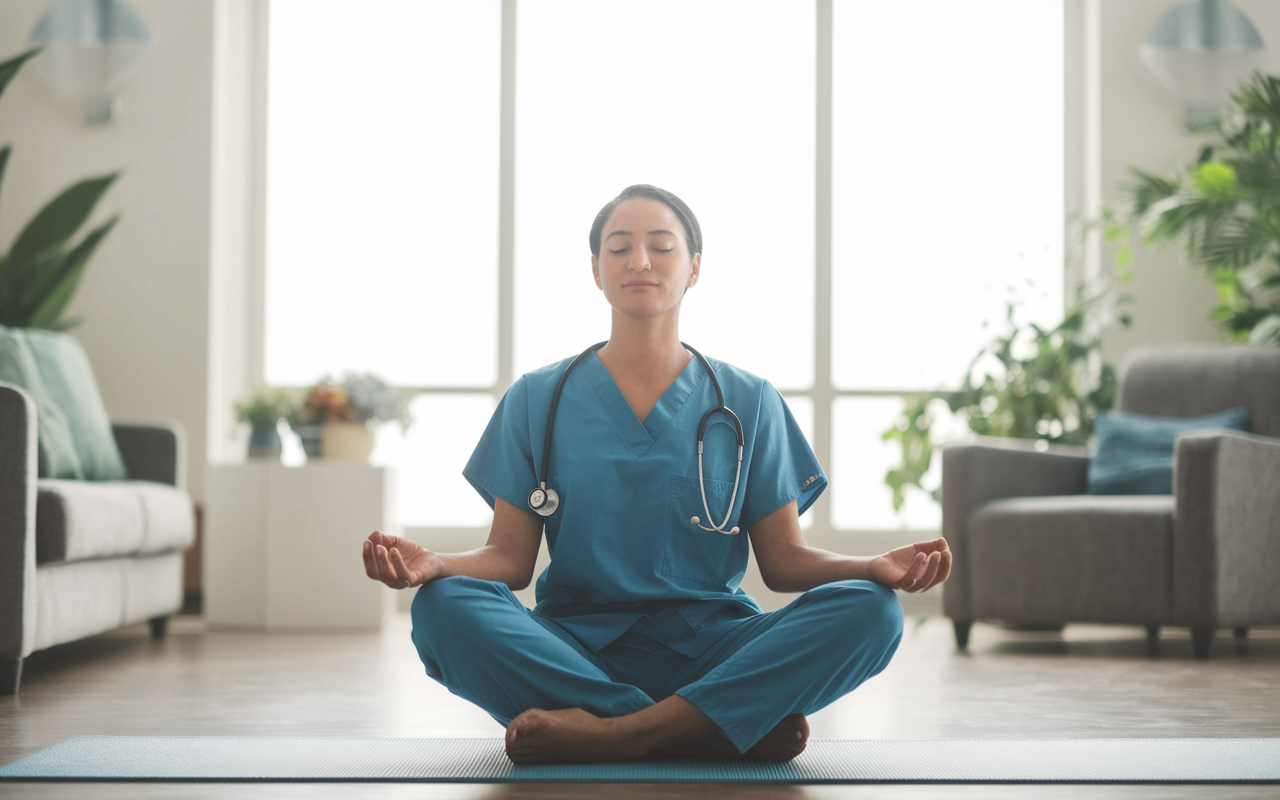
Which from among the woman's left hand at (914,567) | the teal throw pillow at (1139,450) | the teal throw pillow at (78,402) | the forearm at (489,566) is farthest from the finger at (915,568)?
the teal throw pillow at (78,402)

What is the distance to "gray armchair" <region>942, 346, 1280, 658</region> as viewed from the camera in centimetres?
313

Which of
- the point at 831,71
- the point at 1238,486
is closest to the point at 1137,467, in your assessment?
the point at 1238,486

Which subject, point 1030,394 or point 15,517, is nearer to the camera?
point 15,517

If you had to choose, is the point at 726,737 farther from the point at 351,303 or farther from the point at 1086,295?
the point at 351,303

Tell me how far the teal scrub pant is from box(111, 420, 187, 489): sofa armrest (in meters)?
2.29

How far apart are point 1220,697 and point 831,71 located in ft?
10.9

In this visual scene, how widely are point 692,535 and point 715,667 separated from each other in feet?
0.66

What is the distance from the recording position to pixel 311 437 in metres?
4.08

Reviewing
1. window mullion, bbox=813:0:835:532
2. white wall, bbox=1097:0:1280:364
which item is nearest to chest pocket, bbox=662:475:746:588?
window mullion, bbox=813:0:835:532

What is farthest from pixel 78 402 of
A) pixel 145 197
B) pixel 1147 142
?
pixel 1147 142

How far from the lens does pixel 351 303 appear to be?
5094 mm

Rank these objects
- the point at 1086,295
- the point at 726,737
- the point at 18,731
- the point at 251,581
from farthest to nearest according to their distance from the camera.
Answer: the point at 1086,295
the point at 251,581
the point at 18,731
the point at 726,737

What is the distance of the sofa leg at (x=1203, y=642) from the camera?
3121mm

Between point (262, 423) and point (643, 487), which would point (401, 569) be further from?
point (262, 423)
